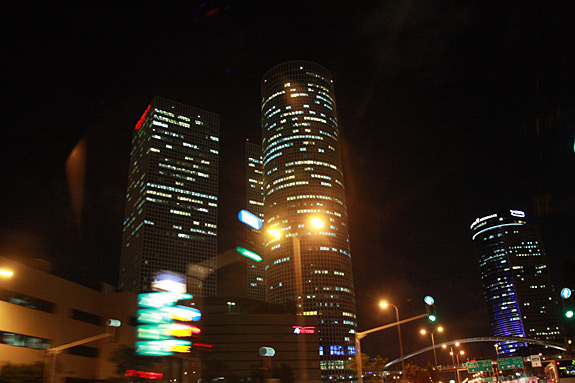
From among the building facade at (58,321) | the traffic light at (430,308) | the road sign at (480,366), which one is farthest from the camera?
the road sign at (480,366)

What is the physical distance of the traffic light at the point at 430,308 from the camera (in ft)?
72.8

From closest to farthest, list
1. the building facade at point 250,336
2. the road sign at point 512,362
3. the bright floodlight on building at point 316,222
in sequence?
the bright floodlight on building at point 316,222 → the road sign at point 512,362 → the building facade at point 250,336

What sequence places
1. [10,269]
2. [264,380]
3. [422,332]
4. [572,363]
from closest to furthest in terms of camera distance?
[264,380], [10,269], [422,332], [572,363]

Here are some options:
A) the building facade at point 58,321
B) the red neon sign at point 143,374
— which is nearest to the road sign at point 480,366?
the red neon sign at point 143,374

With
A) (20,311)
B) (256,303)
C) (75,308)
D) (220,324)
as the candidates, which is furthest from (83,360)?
(256,303)

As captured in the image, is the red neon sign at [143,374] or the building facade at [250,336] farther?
the building facade at [250,336]

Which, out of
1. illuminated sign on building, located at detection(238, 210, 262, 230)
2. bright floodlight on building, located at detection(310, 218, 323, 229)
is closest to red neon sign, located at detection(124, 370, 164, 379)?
bright floodlight on building, located at detection(310, 218, 323, 229)

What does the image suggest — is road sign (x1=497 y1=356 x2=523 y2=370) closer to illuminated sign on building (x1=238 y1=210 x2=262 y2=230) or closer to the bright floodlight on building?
the bright floodlight on building

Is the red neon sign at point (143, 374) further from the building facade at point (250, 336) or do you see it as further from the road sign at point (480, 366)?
the building facade at point (250, 336)

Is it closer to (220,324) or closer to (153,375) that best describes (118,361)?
(153,375)

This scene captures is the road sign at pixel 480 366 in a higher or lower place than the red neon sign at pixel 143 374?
lower

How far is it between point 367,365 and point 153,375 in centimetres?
3862

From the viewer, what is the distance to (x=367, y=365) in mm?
75625

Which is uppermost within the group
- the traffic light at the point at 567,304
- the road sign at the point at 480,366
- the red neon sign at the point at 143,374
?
the traffic light at the point at 567,304
